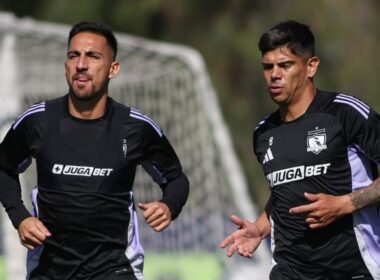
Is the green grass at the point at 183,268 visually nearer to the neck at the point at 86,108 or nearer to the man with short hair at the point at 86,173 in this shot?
the man with short hair at the point at 86,173

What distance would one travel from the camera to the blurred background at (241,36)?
22.7 metres

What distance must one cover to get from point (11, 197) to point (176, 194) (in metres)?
0.89

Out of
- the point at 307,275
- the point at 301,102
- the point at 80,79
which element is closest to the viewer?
the point at 307,275

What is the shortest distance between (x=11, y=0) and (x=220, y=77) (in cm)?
464

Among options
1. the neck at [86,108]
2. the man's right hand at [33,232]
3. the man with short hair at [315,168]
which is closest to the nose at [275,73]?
the man with short hair at [315,168]

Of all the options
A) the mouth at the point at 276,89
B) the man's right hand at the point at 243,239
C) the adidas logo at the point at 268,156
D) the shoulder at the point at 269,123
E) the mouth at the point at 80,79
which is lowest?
the man's right hand at the point at 243,239

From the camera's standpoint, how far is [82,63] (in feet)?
19.7

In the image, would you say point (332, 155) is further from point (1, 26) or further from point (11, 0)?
point (11, 0)

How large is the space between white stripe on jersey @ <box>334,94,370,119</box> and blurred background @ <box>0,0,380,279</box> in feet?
53.8

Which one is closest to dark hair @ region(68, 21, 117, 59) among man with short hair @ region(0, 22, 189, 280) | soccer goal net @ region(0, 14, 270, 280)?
man with short hair @ region(0, 22, 189, 280)

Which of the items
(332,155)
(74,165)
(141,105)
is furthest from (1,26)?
(332,155)

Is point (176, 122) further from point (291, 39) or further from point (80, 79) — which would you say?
point (291, 39)

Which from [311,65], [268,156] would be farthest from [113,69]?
[311,65]

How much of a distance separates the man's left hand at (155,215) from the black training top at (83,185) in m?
0.17
